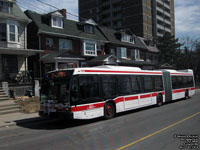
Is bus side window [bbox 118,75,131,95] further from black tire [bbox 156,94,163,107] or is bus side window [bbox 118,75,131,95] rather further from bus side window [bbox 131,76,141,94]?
black tire [bbox 156,94,163,107]

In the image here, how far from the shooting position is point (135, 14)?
6506cm

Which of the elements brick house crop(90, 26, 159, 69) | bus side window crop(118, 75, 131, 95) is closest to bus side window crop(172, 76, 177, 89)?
bus side window crop(118, 75, 131, 95)

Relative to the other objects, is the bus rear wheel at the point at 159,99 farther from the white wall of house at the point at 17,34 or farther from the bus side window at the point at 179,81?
the white wall of house at the point at 17,34

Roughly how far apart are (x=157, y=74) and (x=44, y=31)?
1472cm

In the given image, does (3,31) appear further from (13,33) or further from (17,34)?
(17,34)

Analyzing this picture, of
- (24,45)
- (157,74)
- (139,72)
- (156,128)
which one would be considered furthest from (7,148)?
(24,45)

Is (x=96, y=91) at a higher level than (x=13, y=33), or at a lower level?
lower

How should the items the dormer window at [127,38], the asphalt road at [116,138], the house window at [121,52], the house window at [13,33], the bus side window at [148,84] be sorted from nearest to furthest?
the asphalt road at [116,138] → the bus side window at [148,84] → the house window at [13,33] → the house window at [121,52] → the dormer window at [127,38]

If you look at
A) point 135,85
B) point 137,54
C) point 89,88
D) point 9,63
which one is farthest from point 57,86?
point 137,54

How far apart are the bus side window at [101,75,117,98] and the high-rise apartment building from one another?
55.2m

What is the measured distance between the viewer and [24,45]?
2186cm

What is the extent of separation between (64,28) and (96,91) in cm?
1949

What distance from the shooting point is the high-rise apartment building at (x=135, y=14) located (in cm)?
6456

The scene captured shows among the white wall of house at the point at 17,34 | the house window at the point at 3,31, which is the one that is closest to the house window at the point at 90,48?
the white wall of house at the point at 17,34
